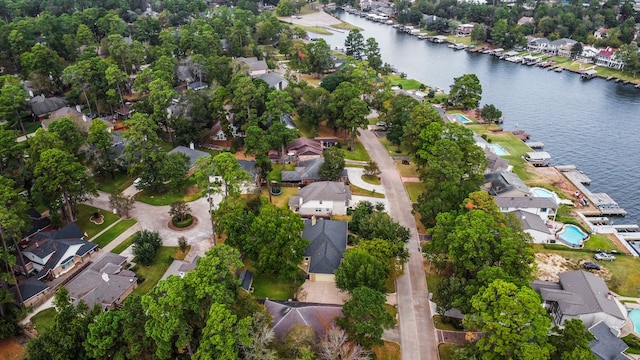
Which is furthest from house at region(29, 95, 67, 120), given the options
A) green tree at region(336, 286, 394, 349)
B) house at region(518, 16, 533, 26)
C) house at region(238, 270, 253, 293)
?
house at region(518, 16, 533, 26)

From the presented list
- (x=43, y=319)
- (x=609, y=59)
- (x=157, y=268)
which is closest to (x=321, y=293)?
Result: (x=157, y=268)

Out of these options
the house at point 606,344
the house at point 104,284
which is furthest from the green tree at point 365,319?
the house at point 104,284

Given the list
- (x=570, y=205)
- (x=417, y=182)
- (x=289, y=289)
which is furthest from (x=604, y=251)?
(x=289, y=289)

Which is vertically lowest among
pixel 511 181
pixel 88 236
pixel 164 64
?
pixel 88 236

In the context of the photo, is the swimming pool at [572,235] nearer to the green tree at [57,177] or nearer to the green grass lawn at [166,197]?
the green grass lawn at [166,197]

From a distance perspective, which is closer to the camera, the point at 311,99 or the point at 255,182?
the point at 255,182

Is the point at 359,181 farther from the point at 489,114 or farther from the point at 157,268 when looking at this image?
the point at 489,114

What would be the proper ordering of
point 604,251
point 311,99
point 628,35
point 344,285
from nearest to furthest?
point 344,285
point 604,251
point 311,99
point 628,35

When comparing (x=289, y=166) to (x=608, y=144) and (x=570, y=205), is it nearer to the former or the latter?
(x=570, y=205)
